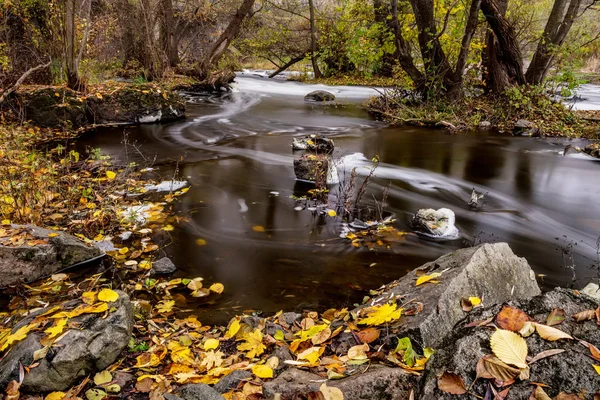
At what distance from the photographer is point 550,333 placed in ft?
5.34

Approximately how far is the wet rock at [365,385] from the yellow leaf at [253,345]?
0.94 meters

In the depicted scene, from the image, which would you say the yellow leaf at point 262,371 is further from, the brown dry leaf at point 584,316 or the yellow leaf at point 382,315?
the brown dry leaf at point 584,316

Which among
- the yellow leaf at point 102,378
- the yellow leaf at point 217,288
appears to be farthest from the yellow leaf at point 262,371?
the yellow leaf at point 217,288

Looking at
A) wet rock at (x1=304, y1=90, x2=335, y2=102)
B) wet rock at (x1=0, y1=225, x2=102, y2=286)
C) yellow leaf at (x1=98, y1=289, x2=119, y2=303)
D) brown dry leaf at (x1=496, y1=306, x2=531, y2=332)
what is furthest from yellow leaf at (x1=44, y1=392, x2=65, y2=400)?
wet rock at (x1=304, y1=90, x2=335, y2=102)

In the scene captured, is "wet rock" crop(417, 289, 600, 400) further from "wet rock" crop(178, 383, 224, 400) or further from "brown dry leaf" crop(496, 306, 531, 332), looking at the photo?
"wet rock" crop(178, 383, 224, 400)

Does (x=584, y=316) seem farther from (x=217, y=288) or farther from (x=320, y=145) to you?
(x=320, y=145)

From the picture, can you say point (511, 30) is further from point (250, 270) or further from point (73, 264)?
point (73, 264)

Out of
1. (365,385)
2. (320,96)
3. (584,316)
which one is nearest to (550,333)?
(584,316)

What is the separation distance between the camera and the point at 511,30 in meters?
12.9

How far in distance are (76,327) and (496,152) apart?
10.2 m

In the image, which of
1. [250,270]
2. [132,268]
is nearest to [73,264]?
[132,268]

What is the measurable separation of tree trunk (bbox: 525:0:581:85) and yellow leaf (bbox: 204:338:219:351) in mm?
13507

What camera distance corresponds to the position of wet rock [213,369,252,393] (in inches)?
93.7

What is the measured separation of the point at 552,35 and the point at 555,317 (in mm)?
14407
